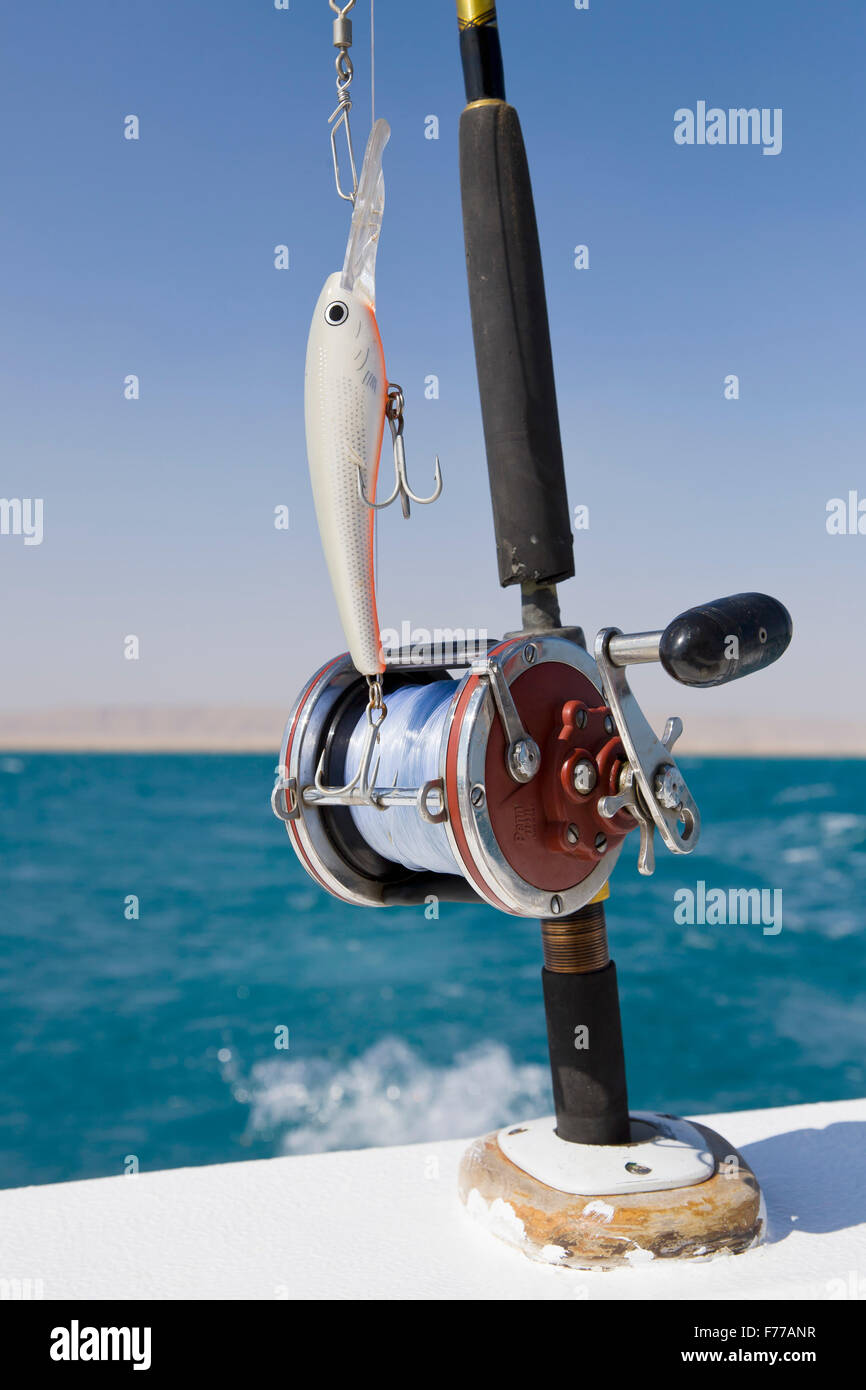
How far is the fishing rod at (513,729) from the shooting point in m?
1.92

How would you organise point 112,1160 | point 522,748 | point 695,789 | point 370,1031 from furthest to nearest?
point 695,789
point 370,1031
point 112,1160
point 522,748

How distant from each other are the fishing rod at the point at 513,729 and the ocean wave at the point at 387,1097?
944 cm

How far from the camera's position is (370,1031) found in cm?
1723

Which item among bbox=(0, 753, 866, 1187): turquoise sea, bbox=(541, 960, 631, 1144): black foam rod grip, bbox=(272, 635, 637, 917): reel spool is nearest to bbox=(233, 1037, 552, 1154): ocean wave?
bbox=(0, 753, 866, 1187): turquoise sea

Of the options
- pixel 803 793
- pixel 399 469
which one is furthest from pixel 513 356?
pixel 803 793

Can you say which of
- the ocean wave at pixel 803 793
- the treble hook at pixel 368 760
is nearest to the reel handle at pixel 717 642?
the treble hook at pixel 368 760

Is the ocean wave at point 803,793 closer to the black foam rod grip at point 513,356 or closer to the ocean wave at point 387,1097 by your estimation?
the ocean wave at point 387,1097

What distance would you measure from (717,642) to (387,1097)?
12.9 meters

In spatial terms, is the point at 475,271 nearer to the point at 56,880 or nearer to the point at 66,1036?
the point at 66,1036

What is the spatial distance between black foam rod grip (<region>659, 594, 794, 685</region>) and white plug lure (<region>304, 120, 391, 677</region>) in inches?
19.2

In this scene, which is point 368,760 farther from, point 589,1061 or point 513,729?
point 589,1061

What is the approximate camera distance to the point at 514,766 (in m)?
1.92

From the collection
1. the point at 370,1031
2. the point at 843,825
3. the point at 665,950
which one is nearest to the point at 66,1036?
the point at 370,1031

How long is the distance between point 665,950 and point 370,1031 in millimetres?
5061
